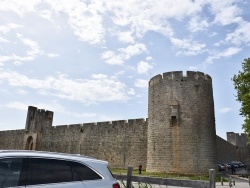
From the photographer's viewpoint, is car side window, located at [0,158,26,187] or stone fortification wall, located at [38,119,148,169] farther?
stone fortification wall, located at [38,119,148,169]

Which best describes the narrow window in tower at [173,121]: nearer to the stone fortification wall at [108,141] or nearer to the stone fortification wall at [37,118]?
the stone fortification wall at [108,141]

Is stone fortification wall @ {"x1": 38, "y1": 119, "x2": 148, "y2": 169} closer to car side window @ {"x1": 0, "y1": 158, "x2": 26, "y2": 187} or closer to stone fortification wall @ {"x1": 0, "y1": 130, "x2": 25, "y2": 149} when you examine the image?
stone fortification wall @ {"x1": 0, "y1": 130, "x2": 25, "y2": 149}

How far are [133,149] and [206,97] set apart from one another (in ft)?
27.4

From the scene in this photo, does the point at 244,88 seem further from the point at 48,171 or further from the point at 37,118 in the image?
the point at 37,118

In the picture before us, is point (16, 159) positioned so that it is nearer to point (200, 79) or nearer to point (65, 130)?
point (200, 79)

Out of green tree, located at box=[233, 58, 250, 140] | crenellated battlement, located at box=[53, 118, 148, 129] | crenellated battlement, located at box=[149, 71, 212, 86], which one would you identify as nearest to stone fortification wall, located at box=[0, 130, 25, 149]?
crenellated battlement, located at box=[53, 118, 148, 129]

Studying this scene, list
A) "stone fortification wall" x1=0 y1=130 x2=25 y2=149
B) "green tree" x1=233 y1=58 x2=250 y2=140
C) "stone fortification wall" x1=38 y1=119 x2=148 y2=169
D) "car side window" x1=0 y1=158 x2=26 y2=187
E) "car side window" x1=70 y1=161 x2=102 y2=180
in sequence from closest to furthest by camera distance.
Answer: "car side window" x1=0 y1=158 x2=26 y2=187 < "car side window" x1=70 y1=161 x2=102 y2=180 < "green tree" x1=233 y1=58 x2=250 y2=140 < "stone fortification wall" x1=38 y1=119 x2=148 y2=169 < "stone fortification wall" x1=0 y1=130 x2=25 y2=149

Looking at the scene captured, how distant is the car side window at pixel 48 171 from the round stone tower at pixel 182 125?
1512 cm

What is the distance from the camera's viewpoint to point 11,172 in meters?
3.12

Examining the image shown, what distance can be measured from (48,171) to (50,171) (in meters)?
0.03

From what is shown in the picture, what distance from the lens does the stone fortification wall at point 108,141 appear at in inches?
918

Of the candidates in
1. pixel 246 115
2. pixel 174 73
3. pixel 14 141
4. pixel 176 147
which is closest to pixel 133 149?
pixel 176 147

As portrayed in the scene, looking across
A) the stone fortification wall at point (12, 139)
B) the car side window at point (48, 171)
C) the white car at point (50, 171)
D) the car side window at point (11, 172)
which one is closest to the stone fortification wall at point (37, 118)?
the stone fortification wall at point (12, 139)

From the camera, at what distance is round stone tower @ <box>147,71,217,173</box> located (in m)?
17.8
